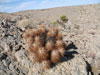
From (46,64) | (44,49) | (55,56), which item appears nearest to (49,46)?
(44,49)

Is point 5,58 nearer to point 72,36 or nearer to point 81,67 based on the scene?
point 81,67

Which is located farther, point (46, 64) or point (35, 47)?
point (35, 47)

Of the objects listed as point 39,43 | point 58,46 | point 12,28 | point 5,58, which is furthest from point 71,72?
point 12,28

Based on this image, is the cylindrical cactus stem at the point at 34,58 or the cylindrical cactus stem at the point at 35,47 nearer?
the cylindrical cactus stem at the point at 34,58

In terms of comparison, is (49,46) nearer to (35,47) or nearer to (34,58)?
(35,47)

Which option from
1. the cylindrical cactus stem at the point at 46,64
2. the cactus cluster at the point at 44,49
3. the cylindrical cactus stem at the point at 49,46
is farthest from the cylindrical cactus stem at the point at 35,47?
the cylindrical cactus stem at the point at 46,64

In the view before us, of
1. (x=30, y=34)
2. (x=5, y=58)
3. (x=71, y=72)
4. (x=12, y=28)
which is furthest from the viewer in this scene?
(x=12, y=28)

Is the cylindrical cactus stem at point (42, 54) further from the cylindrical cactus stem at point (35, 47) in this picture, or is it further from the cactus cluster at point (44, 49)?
the cylindrical cactus stem at point (35, 47)

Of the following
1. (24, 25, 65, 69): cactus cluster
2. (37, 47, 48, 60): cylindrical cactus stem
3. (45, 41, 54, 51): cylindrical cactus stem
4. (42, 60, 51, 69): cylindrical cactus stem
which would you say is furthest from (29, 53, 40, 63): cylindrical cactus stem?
(45, 41, 54, 51): cylindrical cactus stem

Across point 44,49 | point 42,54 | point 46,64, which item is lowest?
point 46,64

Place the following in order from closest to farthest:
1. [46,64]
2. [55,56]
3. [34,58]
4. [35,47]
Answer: [46,64] < [55,56] < [34,58] < [35,47]

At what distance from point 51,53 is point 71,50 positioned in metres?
1.68

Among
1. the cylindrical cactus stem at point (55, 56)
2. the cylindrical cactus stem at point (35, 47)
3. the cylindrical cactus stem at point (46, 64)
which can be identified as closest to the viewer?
the cylindrical cactus stem at point (46, 64)

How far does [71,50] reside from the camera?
7.16m
